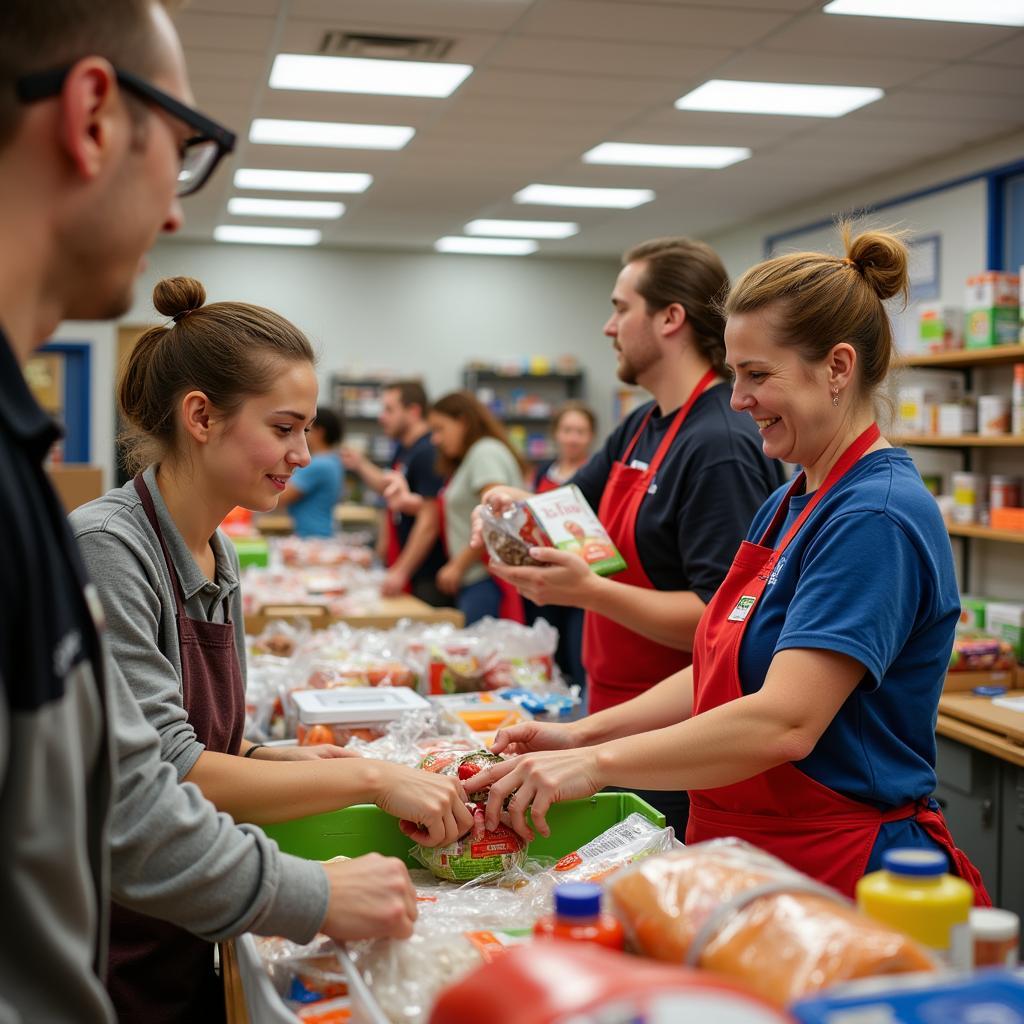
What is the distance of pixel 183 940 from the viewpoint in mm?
1849

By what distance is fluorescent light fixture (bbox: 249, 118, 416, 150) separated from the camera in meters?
7.10

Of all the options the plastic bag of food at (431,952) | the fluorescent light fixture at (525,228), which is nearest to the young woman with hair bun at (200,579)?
the plastic bag of food at (431,952)

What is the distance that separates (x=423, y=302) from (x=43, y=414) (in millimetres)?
11848

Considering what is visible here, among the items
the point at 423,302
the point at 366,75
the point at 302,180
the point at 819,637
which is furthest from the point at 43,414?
the point at 423,302

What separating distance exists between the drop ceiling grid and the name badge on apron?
3708mm

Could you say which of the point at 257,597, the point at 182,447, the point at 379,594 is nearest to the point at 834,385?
the point at 182,447

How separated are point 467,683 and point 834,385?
1707 millimetres

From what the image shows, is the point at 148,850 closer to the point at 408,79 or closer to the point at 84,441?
the point at 408,79

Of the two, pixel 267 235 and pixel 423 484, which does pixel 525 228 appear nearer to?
pixel 267 235

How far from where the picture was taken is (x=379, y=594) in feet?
20.2

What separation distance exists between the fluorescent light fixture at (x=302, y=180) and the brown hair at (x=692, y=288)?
6038 millimetres

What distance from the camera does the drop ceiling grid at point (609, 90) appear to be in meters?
5.15

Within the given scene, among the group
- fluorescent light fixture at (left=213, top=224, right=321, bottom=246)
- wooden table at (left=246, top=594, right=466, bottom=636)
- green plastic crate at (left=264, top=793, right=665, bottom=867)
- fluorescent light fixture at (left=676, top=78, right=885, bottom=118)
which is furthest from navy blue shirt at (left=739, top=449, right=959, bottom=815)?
fluorescent light fixture at (left=213, top=224, right=321, bottom=246)

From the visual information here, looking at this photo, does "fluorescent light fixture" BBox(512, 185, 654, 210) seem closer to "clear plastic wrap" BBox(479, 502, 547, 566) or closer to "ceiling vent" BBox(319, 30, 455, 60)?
"ceiling vent" BBox(319, 30, 455, 60)
